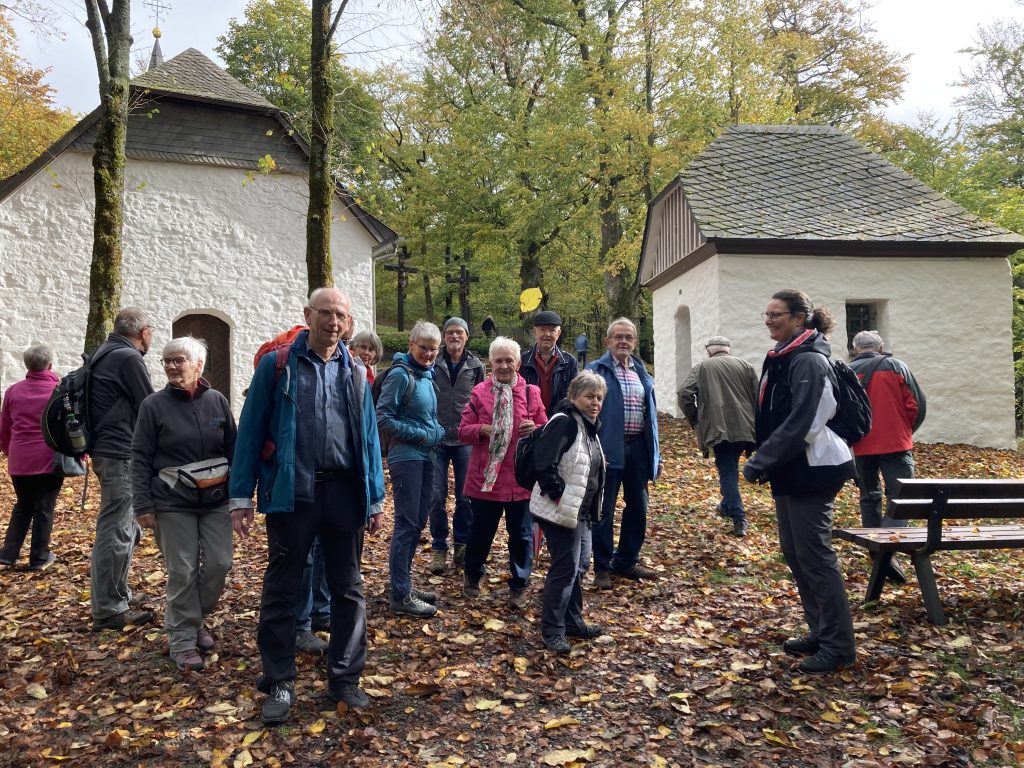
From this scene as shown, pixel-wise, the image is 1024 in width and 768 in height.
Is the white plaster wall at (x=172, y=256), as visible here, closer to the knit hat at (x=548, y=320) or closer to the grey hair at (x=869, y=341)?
the knit hat at (x=548, y=320)

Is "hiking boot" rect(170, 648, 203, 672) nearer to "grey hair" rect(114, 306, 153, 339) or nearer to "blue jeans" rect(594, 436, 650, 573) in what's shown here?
"grey hair" rect(114, 306, 153, 339)

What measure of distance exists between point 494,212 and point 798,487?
20492mm

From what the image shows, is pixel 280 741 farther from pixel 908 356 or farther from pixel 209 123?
pixel 209 123

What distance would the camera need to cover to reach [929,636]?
443 centimetres

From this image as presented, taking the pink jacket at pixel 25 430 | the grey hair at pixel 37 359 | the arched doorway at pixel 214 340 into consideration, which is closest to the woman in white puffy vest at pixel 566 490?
the pink jacket at pixel 25 430

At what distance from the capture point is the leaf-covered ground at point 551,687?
3264 millimetres

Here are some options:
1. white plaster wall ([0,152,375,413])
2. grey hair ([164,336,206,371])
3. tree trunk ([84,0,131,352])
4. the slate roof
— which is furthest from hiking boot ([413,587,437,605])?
white plaster wall ([0,152,375,413])

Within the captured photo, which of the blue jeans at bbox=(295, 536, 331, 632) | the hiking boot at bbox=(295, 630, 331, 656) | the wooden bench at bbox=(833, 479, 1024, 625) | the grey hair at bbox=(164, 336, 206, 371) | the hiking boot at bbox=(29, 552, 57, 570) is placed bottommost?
the hiking boot at bbox=(295, 630, 331, 656)

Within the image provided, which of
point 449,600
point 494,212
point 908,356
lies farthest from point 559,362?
point 494,212

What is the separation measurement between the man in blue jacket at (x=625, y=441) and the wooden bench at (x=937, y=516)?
1.35 meters

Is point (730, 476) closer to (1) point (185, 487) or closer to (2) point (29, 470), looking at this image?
(1) point (185, 487)

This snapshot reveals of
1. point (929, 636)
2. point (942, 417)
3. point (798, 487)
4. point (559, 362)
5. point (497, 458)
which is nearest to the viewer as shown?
point (798, 487)

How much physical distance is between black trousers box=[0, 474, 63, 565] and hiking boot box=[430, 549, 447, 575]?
2.96 m

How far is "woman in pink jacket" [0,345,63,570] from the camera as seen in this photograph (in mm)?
5805
